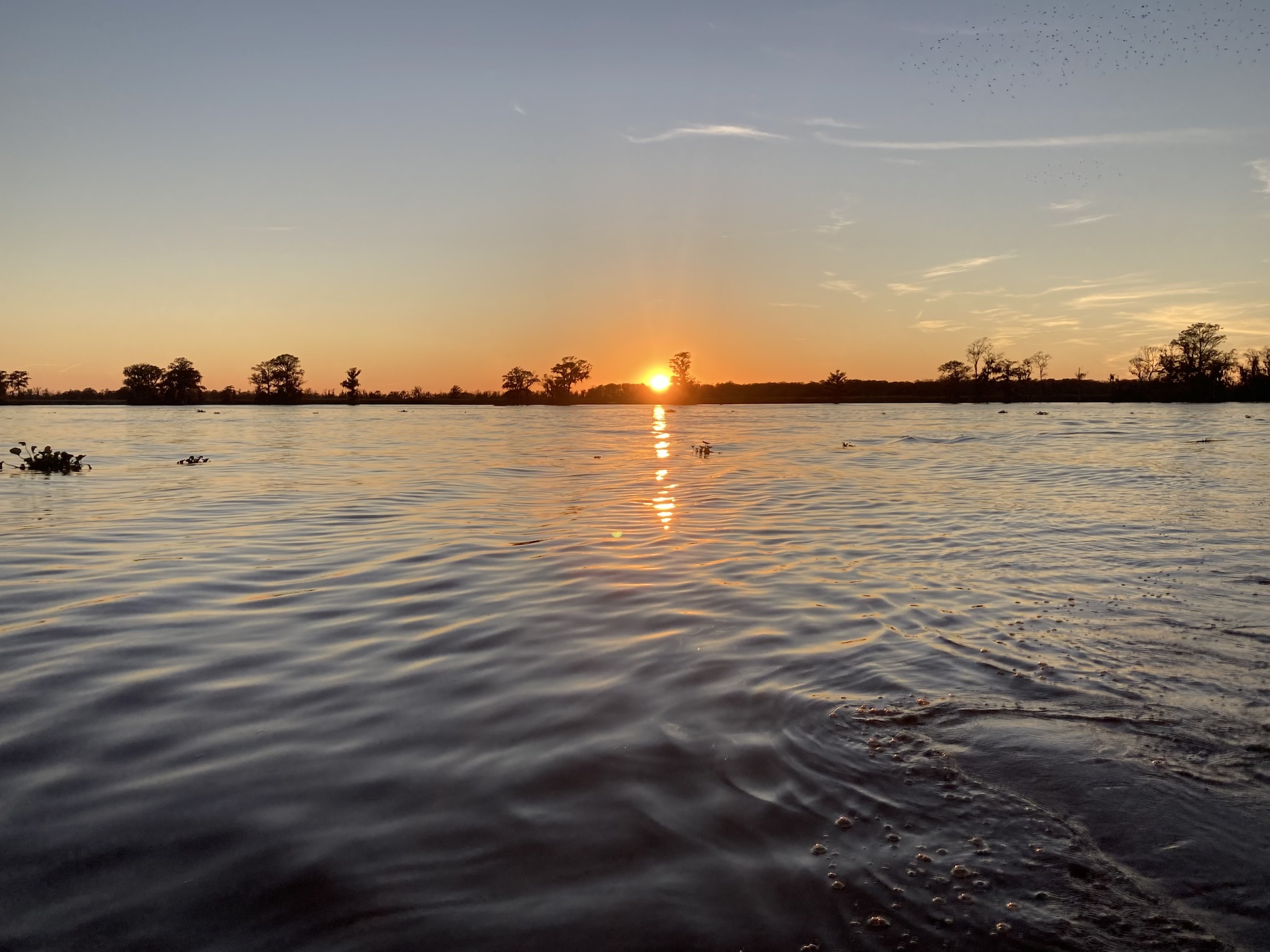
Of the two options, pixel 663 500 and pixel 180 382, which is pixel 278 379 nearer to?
pixel 180 382

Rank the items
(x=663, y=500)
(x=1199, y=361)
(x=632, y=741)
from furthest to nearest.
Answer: (x=1199, y=361) < (x=663, y=500) < (x=632, y=741)

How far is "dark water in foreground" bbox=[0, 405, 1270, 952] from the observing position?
287cm

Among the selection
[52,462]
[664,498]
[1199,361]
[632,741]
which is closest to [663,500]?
[664,498]

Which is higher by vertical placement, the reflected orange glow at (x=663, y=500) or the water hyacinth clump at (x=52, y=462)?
the water hyacinth clump at (x=52, y=462)

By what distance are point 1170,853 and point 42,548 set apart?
43.0ft

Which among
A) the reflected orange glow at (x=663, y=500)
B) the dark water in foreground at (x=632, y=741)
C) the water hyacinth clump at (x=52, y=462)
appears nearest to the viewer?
the dark water in foreground at (x=632, y=741)

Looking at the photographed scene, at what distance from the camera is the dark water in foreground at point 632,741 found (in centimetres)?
287

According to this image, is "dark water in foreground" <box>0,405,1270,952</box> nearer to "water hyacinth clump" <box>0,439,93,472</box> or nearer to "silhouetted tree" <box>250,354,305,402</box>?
"water hyacinth clump" <box>0,439,93,472</box>

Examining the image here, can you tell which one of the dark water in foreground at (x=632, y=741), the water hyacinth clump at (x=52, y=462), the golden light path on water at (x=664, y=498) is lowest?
the dark water in foreground at (x=632, y=741)

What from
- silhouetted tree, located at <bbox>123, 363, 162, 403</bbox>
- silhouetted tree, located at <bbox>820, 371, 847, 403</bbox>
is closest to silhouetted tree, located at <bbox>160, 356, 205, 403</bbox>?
silhouetted tree, located at <bbox>123, 363, 162, 403</bbox>

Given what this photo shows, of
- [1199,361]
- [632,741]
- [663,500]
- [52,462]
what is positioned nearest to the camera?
[632,741]

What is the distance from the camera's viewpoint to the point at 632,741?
441 centimetres

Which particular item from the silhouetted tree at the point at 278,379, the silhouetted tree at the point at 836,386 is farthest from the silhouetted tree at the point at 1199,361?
the silhouetted tree at the point at 278,379

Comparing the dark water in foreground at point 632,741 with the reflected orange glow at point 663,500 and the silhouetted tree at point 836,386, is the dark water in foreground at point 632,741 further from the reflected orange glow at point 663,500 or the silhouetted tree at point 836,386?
the silhouetted tree at point 836,386
